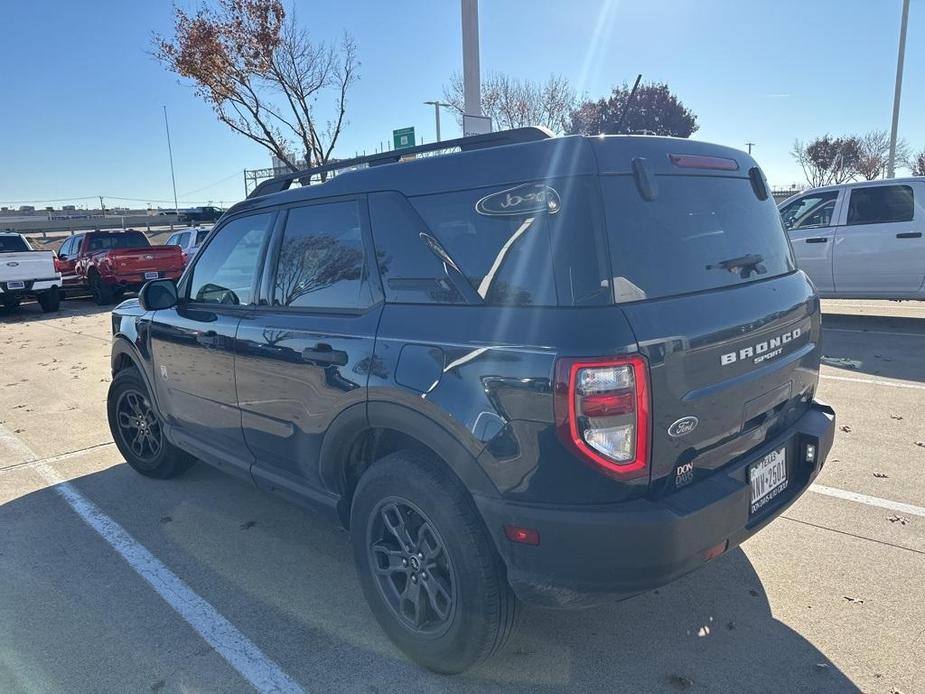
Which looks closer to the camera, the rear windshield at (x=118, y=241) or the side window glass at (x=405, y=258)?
the side window glass at (x=405, y=258)

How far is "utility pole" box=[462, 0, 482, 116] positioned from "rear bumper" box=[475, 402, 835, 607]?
270 inches

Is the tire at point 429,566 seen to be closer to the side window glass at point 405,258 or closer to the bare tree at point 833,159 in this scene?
the side window glass at point 405,258

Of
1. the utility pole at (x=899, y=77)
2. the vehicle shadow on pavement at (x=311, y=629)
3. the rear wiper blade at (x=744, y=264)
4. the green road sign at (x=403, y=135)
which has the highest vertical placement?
the utility pole at (x=899, y=77)

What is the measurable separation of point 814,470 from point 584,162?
1704 millimetres

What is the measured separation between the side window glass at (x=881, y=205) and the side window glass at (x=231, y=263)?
28.5ft

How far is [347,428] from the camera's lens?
8.87ft

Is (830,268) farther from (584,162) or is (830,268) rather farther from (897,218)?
(584,162)

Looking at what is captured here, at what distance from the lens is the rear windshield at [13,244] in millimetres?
14000

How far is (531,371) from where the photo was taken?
6.63ft

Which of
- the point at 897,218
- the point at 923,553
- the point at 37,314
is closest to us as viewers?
the point at 923,553

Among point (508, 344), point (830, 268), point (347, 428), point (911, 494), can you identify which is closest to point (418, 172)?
point (508, 344)

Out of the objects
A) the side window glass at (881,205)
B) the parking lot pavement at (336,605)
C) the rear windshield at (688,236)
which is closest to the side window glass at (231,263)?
the parking lot pavement at (336,605)

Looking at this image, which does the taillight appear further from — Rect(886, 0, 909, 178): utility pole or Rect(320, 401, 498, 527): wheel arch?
Rect(886, 0, 909, 178): utility pole

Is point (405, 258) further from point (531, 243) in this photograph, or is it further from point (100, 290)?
point (100, 290)
